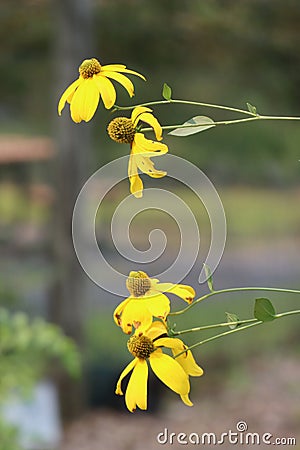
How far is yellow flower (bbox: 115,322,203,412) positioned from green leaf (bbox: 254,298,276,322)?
26 millimetres

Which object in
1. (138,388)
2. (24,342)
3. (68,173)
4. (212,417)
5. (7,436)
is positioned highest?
(68,173)

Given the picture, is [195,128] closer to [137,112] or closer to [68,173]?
[137,112]

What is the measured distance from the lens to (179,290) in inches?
9.6

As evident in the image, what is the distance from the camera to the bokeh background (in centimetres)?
197

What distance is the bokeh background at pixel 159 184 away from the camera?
1.97m

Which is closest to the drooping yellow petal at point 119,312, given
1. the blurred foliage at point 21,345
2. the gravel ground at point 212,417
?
the blurred foliage at point 21,345

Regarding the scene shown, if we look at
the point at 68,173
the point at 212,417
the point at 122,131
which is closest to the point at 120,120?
the point at 122,131

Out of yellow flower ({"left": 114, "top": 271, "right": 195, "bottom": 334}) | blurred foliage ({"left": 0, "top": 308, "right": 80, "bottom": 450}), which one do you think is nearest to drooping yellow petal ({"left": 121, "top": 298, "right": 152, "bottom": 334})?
yellow flower ({"left": 114, "top": 271, "right": 195, "bottom": 334})

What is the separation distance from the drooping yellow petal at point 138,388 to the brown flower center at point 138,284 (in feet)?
0.07

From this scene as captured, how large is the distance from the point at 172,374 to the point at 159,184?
1762 mm

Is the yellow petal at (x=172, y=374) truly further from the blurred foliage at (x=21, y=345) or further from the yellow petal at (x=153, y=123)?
the blurred foliage at (x=21, y=345)

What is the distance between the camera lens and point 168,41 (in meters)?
2.16

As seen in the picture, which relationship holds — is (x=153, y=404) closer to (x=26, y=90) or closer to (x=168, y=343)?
(x=26, y=90)

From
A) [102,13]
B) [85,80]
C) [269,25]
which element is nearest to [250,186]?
[269,25]
